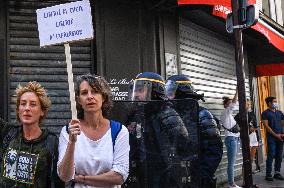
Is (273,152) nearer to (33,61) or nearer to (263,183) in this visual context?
(263,183)

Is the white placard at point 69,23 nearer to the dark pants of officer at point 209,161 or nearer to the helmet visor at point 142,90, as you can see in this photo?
the helmet visor at point 142,90

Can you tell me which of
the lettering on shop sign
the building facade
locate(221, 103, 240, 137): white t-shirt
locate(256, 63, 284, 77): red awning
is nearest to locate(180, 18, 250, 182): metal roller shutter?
the building facade

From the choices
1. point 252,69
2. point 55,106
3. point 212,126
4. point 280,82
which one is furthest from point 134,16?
point 280,82

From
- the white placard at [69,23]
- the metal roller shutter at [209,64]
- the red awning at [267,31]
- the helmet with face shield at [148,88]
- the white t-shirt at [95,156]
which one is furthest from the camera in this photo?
the metal roller shutter at [209,64]

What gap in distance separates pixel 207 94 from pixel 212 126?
6.00 meters

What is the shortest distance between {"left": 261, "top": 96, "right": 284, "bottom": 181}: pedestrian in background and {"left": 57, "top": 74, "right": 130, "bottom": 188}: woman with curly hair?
7.27 meters

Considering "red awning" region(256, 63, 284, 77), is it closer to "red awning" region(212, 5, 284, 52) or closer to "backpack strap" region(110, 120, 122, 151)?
"red awning" region(212, 5, 284, 52)

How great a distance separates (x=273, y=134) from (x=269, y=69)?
394cm

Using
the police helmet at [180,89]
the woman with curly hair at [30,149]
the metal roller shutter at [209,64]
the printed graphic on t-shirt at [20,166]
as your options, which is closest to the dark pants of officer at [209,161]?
the police helmet at [180,89]

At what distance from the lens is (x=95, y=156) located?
2672mm

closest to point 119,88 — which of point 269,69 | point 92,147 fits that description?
point 92,147

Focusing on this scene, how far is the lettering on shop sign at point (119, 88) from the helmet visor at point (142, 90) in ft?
9.97

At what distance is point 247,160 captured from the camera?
6.33 m

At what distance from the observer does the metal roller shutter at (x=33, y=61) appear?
22.4 ft
